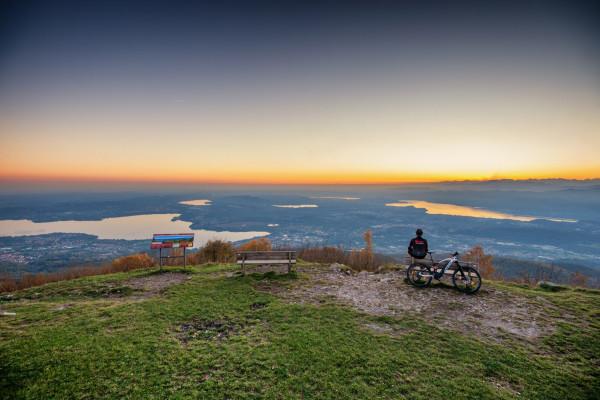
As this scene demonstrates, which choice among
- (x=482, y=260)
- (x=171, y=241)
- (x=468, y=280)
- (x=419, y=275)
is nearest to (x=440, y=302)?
(x=419, y=275)

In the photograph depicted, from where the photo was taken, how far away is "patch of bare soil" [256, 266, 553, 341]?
6289 mm

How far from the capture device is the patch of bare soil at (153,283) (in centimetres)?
851

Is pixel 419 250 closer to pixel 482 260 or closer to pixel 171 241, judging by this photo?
pixel 171 241

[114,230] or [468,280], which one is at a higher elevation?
[468,280]

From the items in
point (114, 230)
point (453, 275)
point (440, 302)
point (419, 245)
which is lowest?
point (114, 230)

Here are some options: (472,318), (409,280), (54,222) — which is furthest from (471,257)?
(54,222)

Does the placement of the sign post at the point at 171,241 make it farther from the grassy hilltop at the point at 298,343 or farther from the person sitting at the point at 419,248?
the person sitting at the point at 419,248

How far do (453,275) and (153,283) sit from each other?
12.2 meters

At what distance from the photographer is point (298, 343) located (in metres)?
5.27

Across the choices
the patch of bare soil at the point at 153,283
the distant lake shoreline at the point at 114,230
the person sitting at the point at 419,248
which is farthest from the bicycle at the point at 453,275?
the distant lake shoreline at the point at 114,230

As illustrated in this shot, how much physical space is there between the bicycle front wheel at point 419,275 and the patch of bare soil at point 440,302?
0.99 feet

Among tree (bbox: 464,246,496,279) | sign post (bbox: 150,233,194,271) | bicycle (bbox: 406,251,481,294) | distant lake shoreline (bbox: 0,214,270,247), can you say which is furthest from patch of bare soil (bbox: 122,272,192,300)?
distant lake shoreline (bbox: 0,214,270,247)

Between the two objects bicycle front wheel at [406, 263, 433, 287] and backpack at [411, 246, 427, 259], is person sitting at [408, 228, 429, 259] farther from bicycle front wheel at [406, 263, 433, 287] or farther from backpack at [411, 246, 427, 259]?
bicycle front wheel at [406, 263, 433, 287]

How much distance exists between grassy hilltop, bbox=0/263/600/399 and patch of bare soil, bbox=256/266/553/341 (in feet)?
0.19
